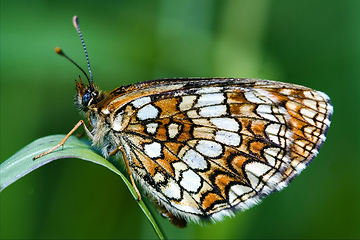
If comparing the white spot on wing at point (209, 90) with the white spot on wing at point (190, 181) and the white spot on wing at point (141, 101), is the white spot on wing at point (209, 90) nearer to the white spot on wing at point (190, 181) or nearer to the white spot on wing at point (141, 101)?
the white spot on wing at point (141, 101)

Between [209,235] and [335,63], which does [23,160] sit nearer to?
[209,235]

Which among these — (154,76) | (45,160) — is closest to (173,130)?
(45,160)

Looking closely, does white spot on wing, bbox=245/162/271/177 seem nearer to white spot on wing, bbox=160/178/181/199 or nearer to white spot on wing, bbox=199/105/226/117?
white spot on wing, bbox=199/105/226/117

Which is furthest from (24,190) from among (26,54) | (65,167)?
(26,54)

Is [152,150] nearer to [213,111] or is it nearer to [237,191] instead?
[213,111]

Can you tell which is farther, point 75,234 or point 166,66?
point 166,66

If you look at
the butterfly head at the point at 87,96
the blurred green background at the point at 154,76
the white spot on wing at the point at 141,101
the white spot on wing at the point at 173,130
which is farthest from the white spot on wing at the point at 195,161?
the butterfly head at the point at 87,96

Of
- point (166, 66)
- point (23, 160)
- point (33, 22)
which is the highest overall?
point (33, 22)

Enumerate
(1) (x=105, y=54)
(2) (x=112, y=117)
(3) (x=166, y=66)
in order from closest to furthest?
(2) (x=112, y=117), (1) (x=105, y=54), (3) (x=166, y=66)
